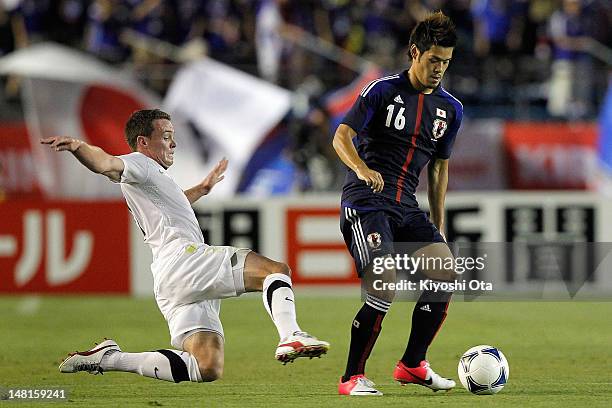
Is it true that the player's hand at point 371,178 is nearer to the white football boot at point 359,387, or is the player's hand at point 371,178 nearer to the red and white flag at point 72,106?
the white football boot at point 359,387

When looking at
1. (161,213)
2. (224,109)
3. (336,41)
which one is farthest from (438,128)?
(336,41)

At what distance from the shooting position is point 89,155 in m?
6.71

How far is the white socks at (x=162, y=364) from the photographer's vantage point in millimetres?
7340

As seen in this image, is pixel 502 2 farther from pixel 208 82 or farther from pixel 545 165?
pixel 208 82

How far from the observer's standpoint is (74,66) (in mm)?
17875

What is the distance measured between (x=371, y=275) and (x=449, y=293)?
59 cm

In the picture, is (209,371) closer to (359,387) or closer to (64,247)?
(359,387)

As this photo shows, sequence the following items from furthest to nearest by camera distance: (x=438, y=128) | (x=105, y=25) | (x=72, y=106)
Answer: (x=105, y=25)
(x=72, y=106)
(x=438, y=128)

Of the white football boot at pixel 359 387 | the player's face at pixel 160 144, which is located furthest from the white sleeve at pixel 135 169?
the white football boot at pixel 359 387

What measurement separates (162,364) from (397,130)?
206cm

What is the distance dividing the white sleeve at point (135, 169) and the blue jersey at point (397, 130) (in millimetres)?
1283

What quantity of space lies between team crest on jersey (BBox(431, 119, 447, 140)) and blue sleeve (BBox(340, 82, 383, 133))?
1.43 feet

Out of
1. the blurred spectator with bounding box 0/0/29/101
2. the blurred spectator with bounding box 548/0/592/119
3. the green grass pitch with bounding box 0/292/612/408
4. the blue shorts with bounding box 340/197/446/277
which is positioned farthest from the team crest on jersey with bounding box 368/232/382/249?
the blurred spectator with bounding box 0/0/29/101

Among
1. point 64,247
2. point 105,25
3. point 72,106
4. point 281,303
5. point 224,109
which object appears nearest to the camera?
point 281,303
